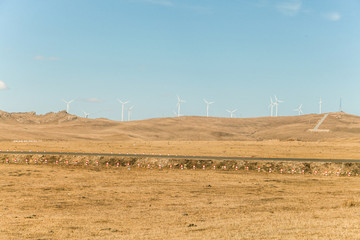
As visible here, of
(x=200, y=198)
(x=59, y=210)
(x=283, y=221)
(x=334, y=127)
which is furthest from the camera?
(x=334, y=127)

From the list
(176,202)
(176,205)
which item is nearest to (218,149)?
(176,202)

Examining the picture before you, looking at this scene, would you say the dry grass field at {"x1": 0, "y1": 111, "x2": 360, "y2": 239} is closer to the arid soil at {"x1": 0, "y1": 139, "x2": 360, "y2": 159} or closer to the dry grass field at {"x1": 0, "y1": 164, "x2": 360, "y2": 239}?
the dry grass field at {"x1": 0, "y1": 164, "x2": 360, "y2": 239}

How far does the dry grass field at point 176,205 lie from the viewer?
19.8 m

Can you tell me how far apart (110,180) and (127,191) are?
7.46 m

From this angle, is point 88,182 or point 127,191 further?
point 88,182

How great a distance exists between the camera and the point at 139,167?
53156mm

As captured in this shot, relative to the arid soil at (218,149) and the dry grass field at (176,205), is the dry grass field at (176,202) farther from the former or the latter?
the arid soil at (218,149)

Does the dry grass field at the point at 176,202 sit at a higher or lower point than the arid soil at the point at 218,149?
lower

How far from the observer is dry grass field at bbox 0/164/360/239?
779 inches

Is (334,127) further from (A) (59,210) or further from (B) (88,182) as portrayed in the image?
(A) (59,210)

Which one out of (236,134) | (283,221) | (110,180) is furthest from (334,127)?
(283,221)

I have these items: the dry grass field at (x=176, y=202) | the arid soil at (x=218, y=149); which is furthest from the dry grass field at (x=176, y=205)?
the arid soil at (x=218, y=149)

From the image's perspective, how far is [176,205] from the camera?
28125 mm

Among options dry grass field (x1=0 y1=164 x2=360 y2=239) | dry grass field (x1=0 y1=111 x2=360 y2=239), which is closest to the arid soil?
dry grass field (x1=0 y1=111 x2=360 y2=239)
